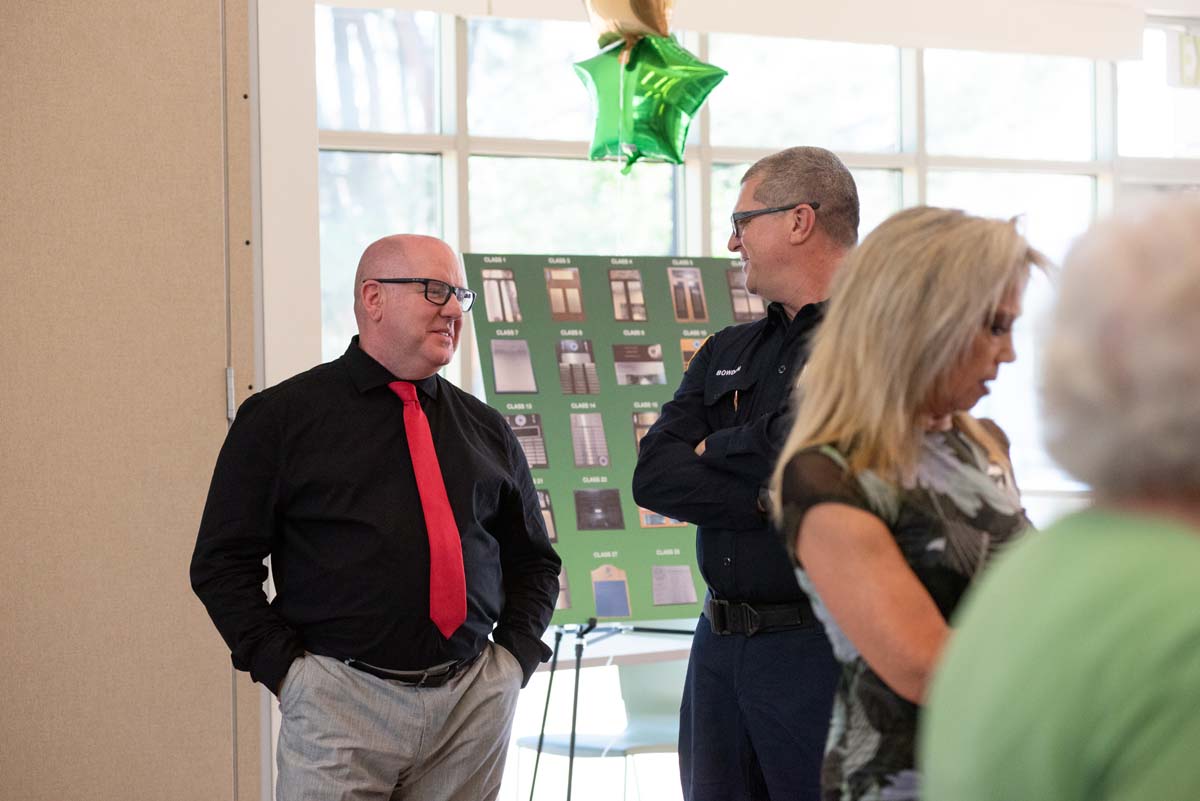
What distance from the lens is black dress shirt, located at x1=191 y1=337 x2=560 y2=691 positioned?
8.52 ft

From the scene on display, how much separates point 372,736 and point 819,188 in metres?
1.44

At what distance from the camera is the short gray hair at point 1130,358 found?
90 centimetres

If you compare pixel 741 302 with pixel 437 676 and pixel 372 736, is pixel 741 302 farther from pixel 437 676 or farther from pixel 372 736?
pixel 372 736

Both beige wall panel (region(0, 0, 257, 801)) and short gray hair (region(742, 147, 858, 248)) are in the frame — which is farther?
beige wall panel (region(0, 0, 257, 801))

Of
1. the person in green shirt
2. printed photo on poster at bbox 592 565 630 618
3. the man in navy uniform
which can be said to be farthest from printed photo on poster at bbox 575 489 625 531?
the person in green shirt

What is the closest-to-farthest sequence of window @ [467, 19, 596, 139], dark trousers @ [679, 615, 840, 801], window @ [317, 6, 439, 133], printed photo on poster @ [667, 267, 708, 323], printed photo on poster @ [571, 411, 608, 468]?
dark trousers @ [679, 615, 840, 801], printed photo on poster @ [571, 411, 608, 468], printed photo on poster @ [667, 267, 708, 323], window @ [317, 6, 439, 133], window @ [467, 19, 596, 139]

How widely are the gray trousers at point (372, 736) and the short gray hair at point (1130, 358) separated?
1877 mm

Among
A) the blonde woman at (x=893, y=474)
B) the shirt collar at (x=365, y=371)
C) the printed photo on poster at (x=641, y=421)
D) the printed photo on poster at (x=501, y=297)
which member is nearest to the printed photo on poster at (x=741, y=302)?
the printed photo on poster at (x=641, y=421)

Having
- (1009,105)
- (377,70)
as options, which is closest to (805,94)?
(1009,105)

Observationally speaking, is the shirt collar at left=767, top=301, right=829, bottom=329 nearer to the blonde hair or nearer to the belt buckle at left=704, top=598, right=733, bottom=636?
the belt buckle at left=704, top=598, right=733, bottom=636

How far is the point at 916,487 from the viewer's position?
1488 mm

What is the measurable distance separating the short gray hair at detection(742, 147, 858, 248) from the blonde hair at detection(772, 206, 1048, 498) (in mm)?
1167

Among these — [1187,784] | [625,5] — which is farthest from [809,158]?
[1187,784]

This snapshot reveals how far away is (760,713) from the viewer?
2.45 meters
